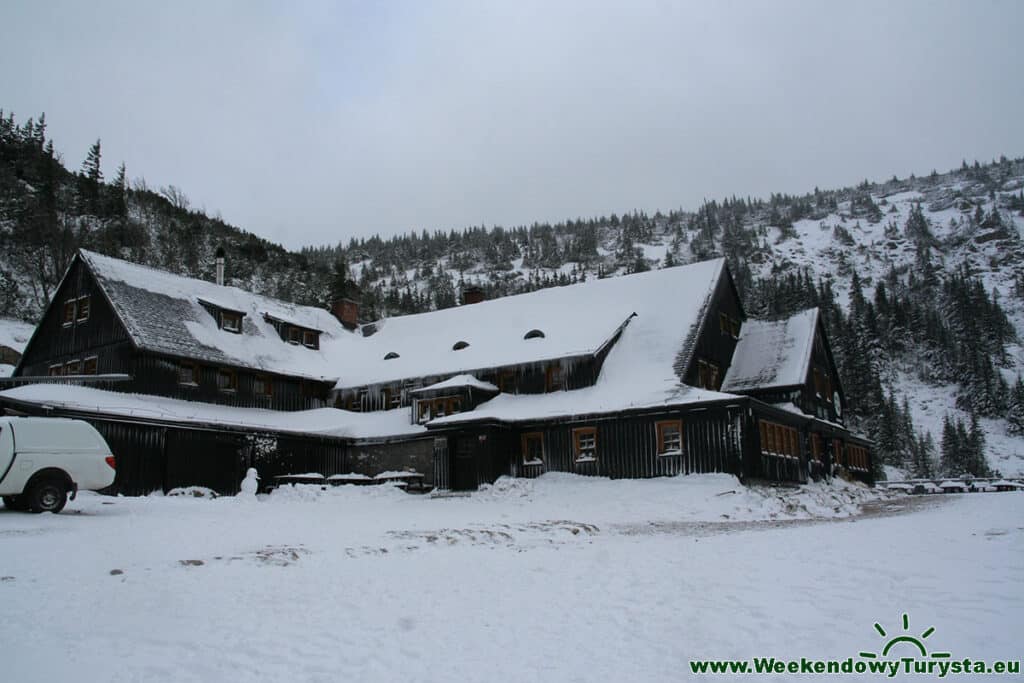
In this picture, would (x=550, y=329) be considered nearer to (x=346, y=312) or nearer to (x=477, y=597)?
(x=346, y=312)

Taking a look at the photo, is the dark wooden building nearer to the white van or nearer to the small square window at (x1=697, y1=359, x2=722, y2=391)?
the small square window at (x1=697, y1=359, x2=722, y2=391)

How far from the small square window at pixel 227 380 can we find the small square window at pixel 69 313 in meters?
7.06

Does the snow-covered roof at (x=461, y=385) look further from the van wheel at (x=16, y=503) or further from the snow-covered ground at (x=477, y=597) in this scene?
the van wheel at (x=16, y=503)

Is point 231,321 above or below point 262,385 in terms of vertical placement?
above

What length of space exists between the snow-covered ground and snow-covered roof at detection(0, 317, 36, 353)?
124ft

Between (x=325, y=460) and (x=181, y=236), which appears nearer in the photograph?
(x=325, y=460)

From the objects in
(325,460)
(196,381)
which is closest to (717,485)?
(325,460)

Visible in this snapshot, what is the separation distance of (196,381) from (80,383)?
14.8 feet

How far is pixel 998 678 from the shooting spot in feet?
22.0

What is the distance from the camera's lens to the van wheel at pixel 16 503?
17641 mm

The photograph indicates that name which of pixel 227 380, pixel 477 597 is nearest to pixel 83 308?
pixel 227 380

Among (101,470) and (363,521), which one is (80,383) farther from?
(363,521)

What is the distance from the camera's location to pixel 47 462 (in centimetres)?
1777

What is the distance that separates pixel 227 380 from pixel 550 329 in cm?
1527
